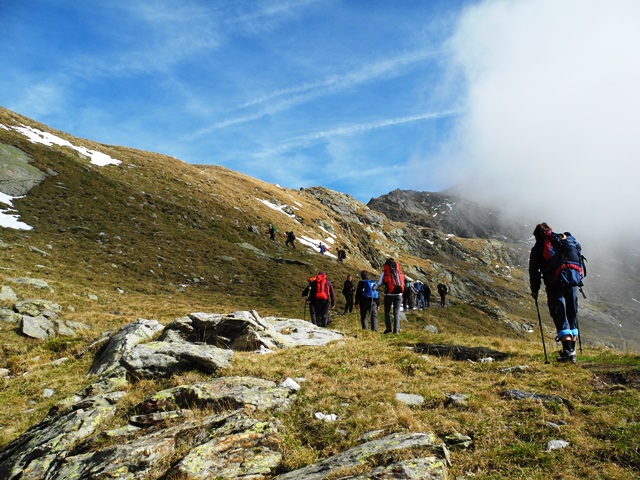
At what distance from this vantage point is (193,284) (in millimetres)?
32500

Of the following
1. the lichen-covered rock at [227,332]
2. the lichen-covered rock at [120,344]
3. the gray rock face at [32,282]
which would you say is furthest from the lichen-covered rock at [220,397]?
the gray rock face at [32,282]

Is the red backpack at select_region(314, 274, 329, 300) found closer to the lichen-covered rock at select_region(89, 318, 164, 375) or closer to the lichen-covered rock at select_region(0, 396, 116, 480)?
the lichen-covered rock at select_region(89, 318, 164, 375)

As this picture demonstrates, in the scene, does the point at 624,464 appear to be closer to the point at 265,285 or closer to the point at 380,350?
the point at 380,350

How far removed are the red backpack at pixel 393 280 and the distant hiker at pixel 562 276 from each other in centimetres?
602

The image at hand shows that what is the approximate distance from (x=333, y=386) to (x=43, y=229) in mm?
32346

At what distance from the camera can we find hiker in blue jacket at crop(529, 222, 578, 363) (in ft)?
32.4

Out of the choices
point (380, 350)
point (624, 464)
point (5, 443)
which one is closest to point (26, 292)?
point (5, 443)

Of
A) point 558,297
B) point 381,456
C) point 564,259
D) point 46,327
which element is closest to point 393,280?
point 558,297

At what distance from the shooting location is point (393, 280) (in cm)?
1611

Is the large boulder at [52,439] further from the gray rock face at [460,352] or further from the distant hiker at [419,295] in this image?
the distant hiker at [419,295]

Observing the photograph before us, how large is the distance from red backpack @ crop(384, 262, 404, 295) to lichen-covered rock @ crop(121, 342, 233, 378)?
7.72 meters

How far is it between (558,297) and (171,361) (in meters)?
9.73

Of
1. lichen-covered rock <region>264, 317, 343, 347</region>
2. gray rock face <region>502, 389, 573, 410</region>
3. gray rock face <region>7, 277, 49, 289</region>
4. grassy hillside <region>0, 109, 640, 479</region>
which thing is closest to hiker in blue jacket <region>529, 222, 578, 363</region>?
grassy hillside <region>0, 109, 640, 479</region>

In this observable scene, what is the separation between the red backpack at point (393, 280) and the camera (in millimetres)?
16078
